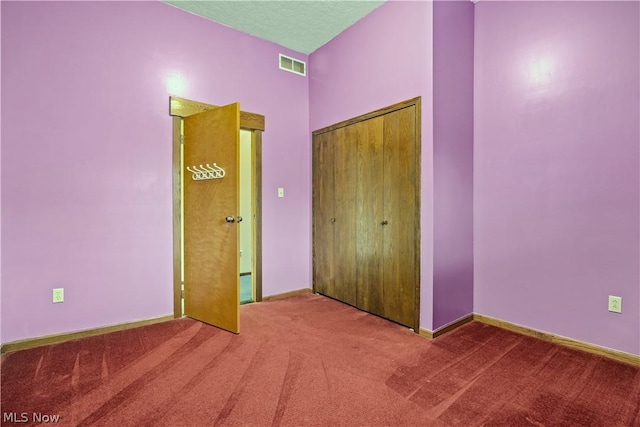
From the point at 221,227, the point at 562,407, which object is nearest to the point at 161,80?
the point at 221,227

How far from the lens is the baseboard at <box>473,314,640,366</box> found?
217 centimetres

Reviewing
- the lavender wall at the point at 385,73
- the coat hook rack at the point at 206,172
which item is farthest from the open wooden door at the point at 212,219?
the lavender wall at the point at 385,73

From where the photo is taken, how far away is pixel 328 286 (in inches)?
146

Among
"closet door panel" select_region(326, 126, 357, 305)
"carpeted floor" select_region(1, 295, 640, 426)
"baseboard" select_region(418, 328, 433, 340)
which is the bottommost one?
"carpeted floor" select_region(1, 295, 640, 426)

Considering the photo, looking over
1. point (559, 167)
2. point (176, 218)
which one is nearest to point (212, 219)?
point (176, 218)

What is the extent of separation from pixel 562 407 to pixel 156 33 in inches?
159

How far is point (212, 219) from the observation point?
2.88 m

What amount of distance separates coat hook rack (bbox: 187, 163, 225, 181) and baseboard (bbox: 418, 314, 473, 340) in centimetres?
216

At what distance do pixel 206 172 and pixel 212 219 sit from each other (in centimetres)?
44

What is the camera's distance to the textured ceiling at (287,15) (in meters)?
2.95

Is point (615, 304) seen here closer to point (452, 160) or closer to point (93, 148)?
point (452, 160)

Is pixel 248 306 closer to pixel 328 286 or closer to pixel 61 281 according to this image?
pixel 328 286

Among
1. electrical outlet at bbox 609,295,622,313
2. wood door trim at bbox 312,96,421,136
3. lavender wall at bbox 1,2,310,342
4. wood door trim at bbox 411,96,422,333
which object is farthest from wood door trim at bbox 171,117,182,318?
electrical outlet at bbox 609,295,622,313

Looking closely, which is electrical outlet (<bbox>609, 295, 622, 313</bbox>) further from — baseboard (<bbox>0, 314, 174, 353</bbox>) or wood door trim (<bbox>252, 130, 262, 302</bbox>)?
baseboard (<bbox>0, 314, 174, 353</bbox>)
